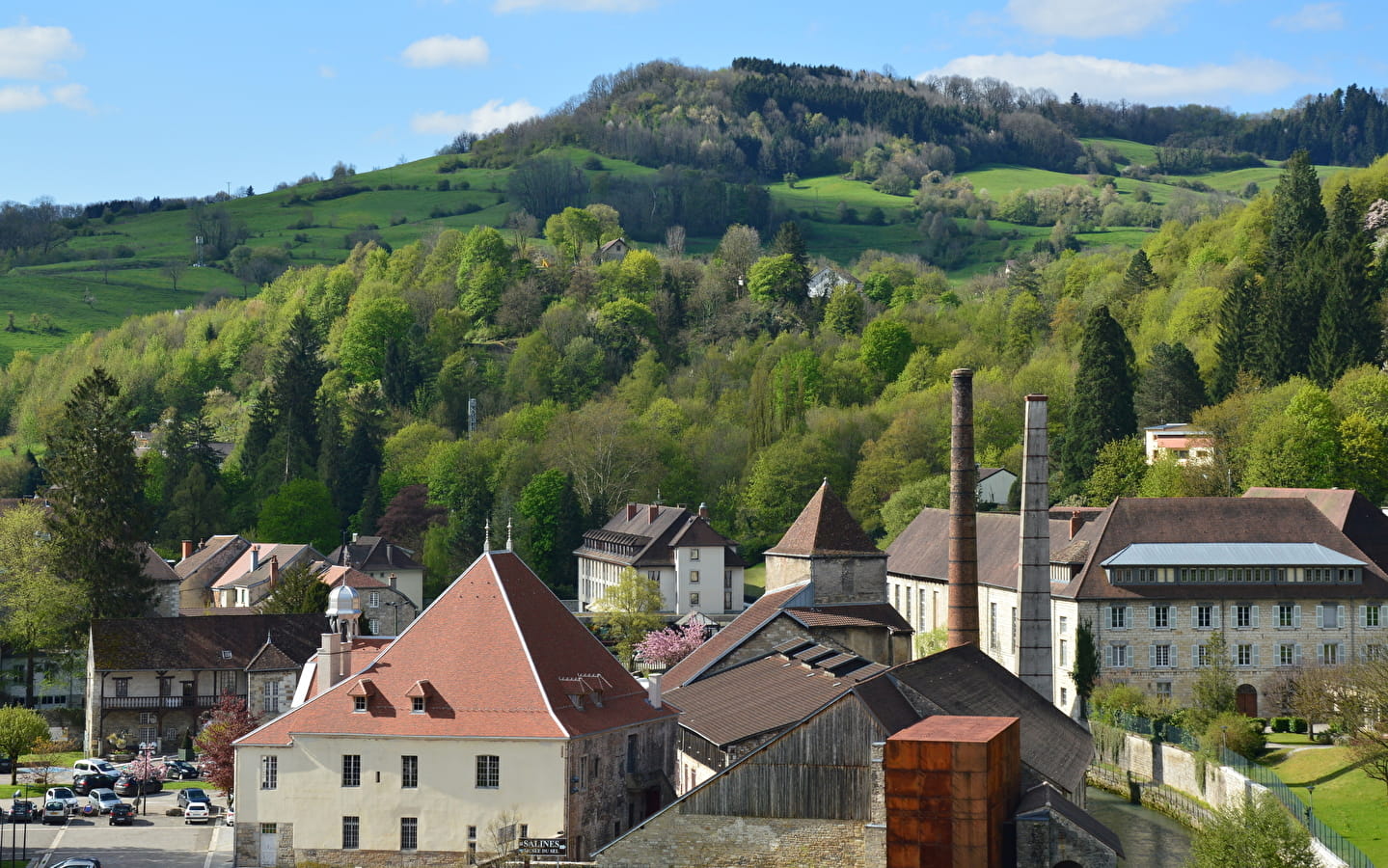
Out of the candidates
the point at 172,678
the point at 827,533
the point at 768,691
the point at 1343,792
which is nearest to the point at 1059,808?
the point at 768,691

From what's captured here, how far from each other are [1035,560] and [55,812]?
32.8 metres

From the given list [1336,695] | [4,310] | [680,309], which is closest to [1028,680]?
[1336,695]

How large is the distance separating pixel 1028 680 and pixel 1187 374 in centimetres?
3811

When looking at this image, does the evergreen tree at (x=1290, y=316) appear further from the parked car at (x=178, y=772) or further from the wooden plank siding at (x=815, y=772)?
the wooden plank siding at (x=815, y=772)

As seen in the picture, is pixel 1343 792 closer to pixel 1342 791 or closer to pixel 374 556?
pixel 1342 791

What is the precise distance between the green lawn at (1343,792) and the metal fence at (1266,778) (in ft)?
1.53

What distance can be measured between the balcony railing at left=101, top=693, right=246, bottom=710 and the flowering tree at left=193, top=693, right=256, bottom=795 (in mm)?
4844

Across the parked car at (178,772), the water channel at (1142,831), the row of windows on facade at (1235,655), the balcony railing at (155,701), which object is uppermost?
the row of windows on facade at (1235,655)

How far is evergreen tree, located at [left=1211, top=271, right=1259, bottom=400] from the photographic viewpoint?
92.6 metres

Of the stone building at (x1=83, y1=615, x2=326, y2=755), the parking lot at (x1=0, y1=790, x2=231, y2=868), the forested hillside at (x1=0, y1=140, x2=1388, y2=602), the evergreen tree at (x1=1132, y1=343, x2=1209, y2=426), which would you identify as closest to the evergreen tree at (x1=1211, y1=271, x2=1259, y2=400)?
the forested hillside at (x1=0, y1=140, x2=1388, y2=602)

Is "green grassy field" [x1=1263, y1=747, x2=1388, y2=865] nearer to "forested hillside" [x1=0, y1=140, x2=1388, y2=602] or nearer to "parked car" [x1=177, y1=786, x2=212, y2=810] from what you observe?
"forested hillside" [x1=0, y1=140, x2=1388, y2=602]

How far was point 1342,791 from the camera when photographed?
49.2 meters

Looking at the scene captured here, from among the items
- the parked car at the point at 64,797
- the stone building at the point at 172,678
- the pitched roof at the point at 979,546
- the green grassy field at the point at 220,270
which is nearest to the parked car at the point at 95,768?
the parked car at the point at 64,797

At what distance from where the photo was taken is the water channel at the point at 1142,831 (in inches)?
1889
